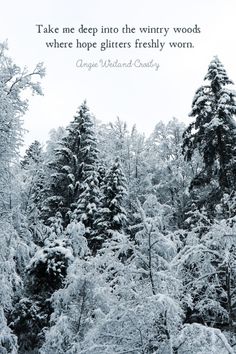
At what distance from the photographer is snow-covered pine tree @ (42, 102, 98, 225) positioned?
75.8ft

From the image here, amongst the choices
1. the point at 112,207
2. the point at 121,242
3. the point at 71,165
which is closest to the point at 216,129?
the point at 112,207

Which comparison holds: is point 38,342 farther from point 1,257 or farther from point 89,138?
point 89,138

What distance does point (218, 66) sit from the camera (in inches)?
682

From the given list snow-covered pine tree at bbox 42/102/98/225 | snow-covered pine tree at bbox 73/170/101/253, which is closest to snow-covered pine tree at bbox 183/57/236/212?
snow-covered pine tree at bbox 73/170/101/253

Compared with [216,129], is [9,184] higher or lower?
lower

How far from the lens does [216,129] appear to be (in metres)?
16.2

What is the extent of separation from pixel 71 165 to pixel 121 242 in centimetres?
1883

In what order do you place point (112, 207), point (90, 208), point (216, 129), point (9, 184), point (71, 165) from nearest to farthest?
point (9, 184), point (216, 129), point (112, 207), point (90, 208), point (71, 165)

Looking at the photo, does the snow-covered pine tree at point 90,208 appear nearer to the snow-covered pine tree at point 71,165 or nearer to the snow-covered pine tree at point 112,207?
the snow-covered pine tree at point 112,207

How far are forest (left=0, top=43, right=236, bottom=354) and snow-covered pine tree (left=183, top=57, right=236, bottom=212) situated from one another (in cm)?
4

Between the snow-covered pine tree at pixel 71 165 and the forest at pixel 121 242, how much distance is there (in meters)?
0.07

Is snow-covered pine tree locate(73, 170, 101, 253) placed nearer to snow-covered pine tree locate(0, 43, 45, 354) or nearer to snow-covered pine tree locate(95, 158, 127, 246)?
snow-covered pine tree locate(95, 158, 127, 246)

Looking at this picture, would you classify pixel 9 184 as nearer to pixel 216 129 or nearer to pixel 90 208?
pixel 216 129

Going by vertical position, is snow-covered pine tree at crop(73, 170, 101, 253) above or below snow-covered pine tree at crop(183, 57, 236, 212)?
below
